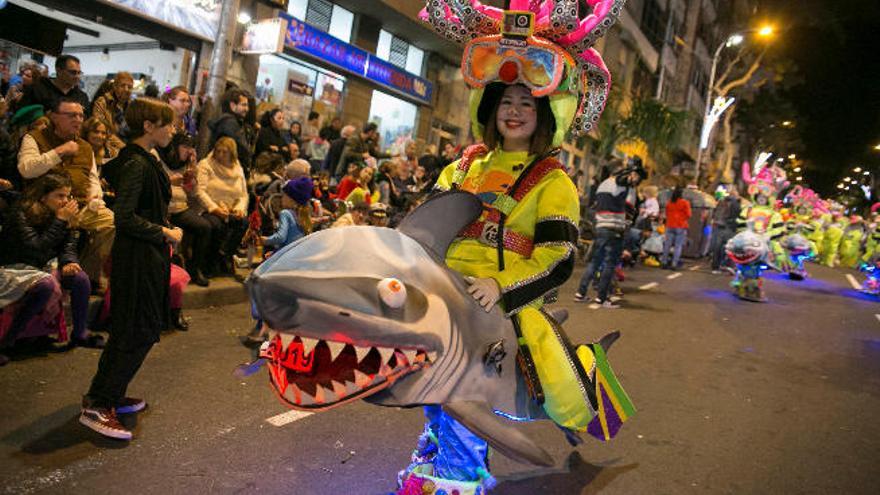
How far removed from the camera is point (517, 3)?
8.96 feet

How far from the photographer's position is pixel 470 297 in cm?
223

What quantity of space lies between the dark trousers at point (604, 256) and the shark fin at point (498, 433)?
7.98 metres

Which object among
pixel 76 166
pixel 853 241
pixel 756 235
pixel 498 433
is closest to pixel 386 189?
pixel 76 166

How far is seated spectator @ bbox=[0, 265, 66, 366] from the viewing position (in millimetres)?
4457

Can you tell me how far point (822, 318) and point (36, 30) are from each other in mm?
13289

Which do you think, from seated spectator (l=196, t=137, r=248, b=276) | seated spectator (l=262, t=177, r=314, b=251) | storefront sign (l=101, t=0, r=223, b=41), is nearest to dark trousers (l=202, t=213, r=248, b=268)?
seated spectator (l=196, t=137, r=248, b=276)

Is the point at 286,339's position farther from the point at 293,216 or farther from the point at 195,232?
the point at 195,232

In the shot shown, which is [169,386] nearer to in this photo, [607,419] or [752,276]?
[607,419]

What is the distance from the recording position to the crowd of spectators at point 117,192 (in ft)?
15.3

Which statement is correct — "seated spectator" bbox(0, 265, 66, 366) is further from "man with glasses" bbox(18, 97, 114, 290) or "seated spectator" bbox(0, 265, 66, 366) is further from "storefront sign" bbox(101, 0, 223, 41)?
"storefront sign" bbox(101, 0, 223, 41)

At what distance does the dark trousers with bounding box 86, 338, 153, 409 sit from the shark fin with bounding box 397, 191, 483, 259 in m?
2.30

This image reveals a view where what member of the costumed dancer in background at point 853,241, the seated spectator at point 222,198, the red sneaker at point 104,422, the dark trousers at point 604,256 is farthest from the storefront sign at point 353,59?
the costumed dancer in background at point 853,241

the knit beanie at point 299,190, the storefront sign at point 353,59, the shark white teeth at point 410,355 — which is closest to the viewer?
the shark white teeth at point 410,355

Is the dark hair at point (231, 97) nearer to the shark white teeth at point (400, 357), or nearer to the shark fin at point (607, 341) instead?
the shark fin at point (607, 341)
